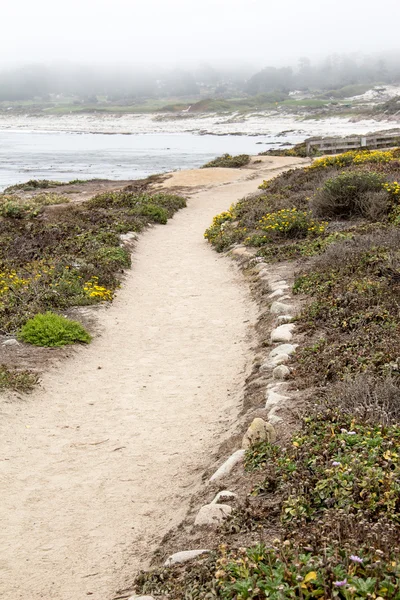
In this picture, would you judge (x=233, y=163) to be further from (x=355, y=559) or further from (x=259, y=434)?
(x=355, y=559)

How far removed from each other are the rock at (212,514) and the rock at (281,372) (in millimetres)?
2500

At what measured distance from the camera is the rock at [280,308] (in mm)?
9406

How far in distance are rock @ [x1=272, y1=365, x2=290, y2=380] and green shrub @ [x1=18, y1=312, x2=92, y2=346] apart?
10.5 ft

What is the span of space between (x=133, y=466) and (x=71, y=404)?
1.66 metres

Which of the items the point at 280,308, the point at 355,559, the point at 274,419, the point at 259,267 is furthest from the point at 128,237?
the point at 355,559

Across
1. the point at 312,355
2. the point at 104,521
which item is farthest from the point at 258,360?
the point at 104,521

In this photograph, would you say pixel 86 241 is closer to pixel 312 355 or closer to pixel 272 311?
pixel 272 311

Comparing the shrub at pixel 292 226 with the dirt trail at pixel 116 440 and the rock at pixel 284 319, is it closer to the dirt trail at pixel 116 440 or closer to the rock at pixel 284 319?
the dirt trail at pixel 116 440

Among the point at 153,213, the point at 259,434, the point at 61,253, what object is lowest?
the point at 259,434

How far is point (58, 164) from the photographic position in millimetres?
48719

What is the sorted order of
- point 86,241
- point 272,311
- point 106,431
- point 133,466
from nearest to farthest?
point 133,466 < point 106,431 < point 272,311 < point 86,241

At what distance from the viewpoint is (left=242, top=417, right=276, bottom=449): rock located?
212 inches

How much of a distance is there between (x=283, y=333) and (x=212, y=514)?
4021 mm

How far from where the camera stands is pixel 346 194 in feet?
49.8
